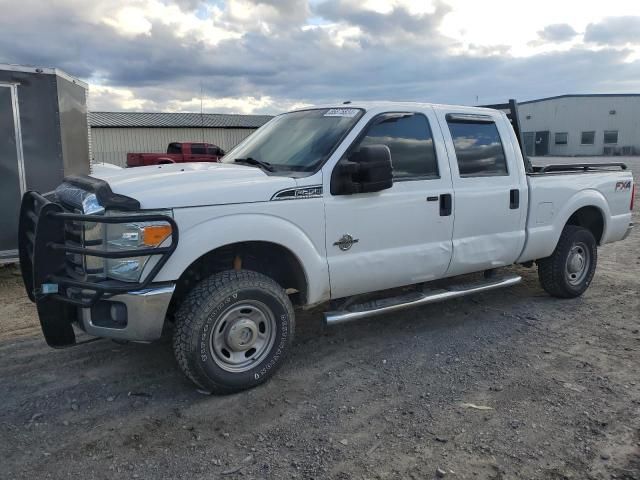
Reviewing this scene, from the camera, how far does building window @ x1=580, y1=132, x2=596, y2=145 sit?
50812 millimetres

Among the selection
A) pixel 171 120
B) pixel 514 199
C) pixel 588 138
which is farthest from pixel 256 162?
pixel 588 138

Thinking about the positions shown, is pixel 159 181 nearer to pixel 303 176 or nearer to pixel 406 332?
pixel 303 176

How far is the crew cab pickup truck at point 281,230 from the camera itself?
3.48 metres

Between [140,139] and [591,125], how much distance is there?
39.5 m

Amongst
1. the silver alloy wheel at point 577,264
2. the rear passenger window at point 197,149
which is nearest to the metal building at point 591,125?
the rear passenger window at point 197,149

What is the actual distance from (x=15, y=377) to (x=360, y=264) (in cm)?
271

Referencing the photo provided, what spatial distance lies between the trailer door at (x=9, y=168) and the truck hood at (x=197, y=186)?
3475 millimetres

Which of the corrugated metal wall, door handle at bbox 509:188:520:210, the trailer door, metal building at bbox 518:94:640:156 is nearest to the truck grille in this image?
door handle at bbox 509:188:520:210

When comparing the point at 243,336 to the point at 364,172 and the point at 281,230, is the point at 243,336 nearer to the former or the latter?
the point at 281,230

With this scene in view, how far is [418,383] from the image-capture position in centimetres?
402

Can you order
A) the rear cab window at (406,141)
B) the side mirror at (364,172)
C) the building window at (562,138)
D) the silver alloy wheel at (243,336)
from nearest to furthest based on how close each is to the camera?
the silver alloy wheel at (243,336), the side mirror at (364,172), the rear cab window at (406,141), the building window at (562,138)

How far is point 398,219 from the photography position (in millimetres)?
4457

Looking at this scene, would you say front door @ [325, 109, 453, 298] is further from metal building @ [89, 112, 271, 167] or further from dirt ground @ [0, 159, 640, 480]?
metal building @ [89, 112, 271, 167]

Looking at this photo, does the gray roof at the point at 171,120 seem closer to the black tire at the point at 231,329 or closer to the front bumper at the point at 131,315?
the black tire at the point at 231,329
